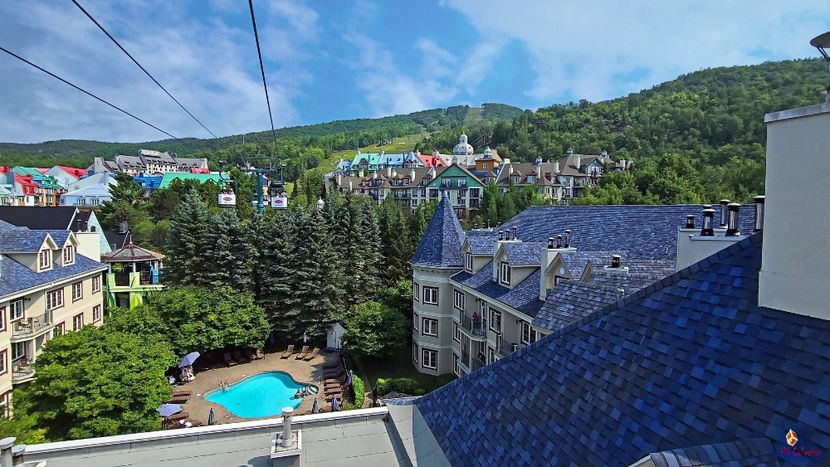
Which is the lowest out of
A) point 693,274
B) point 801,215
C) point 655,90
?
point 693,274

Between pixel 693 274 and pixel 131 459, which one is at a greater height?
pixel 693 274

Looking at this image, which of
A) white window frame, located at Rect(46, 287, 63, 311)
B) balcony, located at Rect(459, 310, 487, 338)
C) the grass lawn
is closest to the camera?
balcony, located at Rect(459, 310, 487, 338)

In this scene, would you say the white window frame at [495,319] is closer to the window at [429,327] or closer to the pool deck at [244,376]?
the window at [429,327]

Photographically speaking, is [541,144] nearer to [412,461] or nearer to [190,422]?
[190,422]

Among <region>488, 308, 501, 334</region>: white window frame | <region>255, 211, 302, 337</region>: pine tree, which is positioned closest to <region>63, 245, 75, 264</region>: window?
<region>255, 211, 302, 337</region>: pine tree

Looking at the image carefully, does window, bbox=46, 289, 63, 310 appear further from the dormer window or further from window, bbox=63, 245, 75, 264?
window, bbox=63, 245, 75, 264

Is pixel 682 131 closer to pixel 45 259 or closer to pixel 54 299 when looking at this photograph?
pixel 45 259

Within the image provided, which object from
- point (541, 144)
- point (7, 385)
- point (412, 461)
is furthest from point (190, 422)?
point (541, 144)
